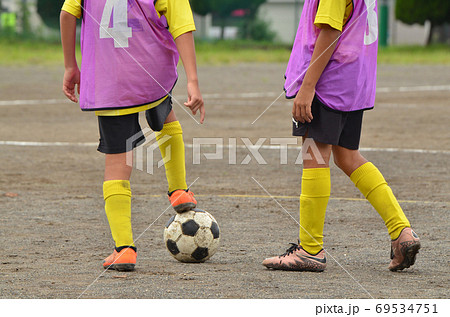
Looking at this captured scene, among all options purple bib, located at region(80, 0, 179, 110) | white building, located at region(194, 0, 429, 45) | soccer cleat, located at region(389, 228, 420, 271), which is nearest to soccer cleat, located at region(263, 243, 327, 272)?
soccer cleat, located at region(389, 228, 420, 271)

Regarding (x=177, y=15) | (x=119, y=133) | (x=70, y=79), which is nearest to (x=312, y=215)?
(x=119, y=133)

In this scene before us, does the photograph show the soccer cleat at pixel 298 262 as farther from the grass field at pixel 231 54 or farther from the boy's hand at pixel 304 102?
the grass field at pixel 231 54

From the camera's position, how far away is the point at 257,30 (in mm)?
44188

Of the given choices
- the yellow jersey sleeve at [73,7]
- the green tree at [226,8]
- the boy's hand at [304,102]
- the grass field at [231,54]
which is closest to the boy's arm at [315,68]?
the boy's hand at [304,102]

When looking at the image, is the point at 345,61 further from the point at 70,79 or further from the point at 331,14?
the point at 70,79

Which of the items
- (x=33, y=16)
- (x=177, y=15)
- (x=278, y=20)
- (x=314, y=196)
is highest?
(x=177, y=15)

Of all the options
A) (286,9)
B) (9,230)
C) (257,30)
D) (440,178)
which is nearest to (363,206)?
(440,178)

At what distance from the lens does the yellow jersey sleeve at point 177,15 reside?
528cm

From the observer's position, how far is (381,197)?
5.45 m

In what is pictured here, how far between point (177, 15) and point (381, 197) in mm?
1694

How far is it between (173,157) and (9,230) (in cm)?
162

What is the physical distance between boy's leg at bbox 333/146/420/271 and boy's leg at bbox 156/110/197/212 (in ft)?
3.44

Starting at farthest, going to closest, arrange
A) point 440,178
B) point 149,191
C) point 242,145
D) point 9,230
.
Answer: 1. point 242,145
2. point 440,178
3. point 149,191
4. point 9,230
